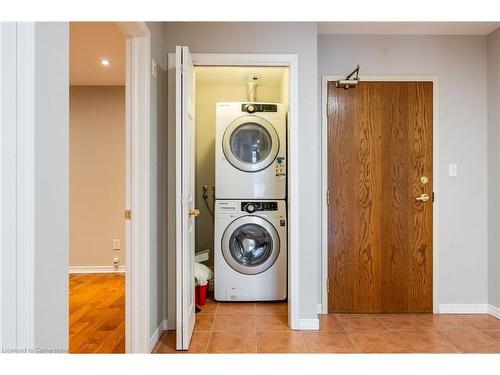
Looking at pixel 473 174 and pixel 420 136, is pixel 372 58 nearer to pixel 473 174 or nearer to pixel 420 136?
pixel 420 136

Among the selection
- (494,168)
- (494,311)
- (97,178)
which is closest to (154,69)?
(97,178)

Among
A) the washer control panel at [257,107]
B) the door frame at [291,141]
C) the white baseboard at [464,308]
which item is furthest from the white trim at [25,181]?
the white baseboard at [464,308]

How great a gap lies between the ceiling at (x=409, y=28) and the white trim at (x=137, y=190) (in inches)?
57.0

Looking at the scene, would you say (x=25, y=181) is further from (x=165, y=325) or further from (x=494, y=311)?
(x=494, y=311)

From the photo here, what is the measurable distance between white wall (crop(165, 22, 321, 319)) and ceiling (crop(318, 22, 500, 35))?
334 millimetres

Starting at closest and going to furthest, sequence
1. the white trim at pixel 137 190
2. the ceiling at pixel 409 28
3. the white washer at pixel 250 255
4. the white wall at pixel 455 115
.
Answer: the white trim at pixel 137 190 < the ceiling at pixel 409 28 < the white wall at pixel 455 115 < the white washer at pixel 250 255

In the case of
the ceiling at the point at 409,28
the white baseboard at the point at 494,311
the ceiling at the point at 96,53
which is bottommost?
the white baseboard at the point at 494,311

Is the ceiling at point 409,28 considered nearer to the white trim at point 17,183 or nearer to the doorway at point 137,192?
the doorway at point 137,192

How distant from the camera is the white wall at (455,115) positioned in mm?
2717

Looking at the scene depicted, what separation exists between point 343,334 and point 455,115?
2.02m

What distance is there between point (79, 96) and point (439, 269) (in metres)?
→ 4.40

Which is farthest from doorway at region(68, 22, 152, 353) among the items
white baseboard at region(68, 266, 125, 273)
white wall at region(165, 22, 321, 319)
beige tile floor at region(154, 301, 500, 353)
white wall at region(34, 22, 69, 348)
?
white baseboard at region(68, 266, 125, 273)

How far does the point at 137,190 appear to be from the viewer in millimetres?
1899
